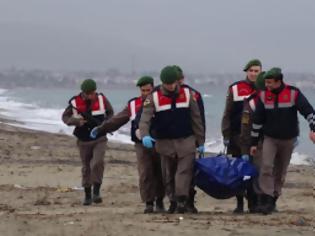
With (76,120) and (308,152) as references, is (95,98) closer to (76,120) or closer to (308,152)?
(76,120)

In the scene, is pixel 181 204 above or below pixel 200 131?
below

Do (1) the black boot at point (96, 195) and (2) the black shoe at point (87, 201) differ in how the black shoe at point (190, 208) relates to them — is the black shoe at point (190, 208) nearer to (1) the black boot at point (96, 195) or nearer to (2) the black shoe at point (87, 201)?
(2) the black shoe at point (87, 201)

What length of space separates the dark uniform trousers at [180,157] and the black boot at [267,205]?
2.96ft

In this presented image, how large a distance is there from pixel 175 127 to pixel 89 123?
2.40 m

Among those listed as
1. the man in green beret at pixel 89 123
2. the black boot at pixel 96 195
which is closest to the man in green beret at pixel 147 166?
the man in green beret at pixel 89 123

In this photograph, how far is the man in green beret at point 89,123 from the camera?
1185 centimetres

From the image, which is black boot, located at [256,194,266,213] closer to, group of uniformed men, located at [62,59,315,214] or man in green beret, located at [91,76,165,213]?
group of uniformed men, located at [62,59,315,214]

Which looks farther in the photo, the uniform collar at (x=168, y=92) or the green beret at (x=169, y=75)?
the uniform collar at (x=168, y=92)

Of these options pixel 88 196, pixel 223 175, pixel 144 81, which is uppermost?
pixel 144 81

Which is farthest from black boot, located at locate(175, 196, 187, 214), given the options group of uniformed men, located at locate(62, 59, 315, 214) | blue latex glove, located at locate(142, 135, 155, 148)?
blue latex glove, located at locate(142, 135, 155, 148)

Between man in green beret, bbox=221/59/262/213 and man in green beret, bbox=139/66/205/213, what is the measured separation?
1.77 feet

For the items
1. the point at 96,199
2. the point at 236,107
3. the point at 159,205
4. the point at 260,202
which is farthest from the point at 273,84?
the point at 96,199

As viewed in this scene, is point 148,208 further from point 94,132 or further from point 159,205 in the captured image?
point 94,132

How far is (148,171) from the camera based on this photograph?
10.4 metres
